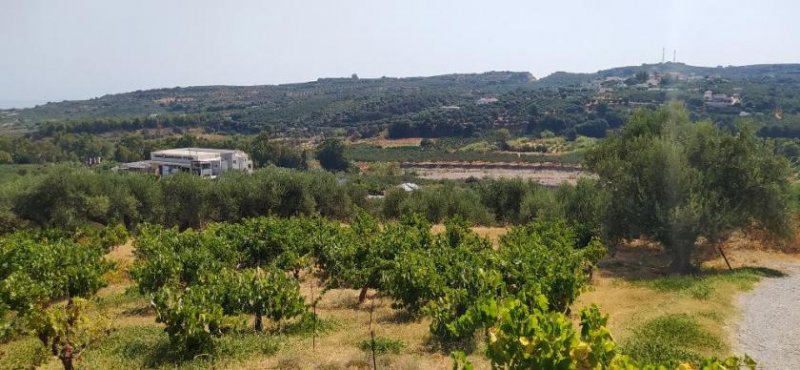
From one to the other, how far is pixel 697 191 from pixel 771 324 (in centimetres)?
739

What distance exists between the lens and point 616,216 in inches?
916

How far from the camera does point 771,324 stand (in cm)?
1523

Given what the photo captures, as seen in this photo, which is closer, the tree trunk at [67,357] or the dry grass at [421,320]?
the tree trunk at [67,357]

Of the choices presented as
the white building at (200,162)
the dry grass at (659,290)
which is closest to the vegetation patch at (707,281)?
the dry grass at (659,290)

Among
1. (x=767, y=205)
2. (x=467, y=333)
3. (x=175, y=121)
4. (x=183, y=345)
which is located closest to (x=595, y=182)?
(x=767, y=205)

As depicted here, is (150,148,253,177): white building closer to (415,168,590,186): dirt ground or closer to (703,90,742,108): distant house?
(415,168,590,186): dirt ground

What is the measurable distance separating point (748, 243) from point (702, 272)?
6.30 meters

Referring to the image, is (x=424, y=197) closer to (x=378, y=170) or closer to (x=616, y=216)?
(x=616, y=216)

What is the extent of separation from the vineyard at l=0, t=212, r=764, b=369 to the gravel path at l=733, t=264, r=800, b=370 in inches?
98.0

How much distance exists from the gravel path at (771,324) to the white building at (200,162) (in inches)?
2284

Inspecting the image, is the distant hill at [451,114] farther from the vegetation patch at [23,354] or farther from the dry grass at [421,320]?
the vegetation patch at [23,354]

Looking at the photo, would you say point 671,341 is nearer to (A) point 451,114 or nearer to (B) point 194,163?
(B) point 194,163

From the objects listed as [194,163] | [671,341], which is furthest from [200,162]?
[671,341]

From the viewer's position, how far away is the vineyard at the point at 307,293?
7370mm
